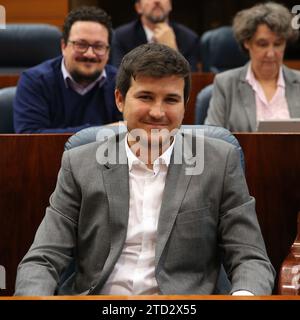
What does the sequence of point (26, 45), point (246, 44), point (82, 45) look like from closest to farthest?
1. point (82, 45)
2. point (246, 44)
3. point (26, 45)

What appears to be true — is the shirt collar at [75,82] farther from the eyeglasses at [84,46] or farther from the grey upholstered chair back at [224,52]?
the grey upholstered chair back at [224,52]

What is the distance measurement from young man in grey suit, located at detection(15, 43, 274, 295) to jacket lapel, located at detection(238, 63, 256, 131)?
1.13 meters

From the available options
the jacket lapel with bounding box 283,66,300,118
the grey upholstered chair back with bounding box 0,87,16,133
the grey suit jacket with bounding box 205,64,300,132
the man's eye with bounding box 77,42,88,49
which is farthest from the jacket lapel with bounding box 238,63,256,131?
the grey upholstered chair back with bounding box 0,87,16,133

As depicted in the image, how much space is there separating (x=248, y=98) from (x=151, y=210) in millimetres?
1305

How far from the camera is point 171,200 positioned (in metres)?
1.56

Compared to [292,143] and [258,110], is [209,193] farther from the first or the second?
[258,110]

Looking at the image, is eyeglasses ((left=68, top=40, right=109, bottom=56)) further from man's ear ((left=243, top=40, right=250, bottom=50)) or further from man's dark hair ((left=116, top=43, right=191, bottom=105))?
man's dark hair ((left=116, top=43, right=191, bottom=105))

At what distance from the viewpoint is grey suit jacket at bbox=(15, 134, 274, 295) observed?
1526mm

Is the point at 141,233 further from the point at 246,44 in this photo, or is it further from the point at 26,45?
the point at 26,45

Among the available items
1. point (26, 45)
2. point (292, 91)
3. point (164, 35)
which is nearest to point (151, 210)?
point (292, 91)

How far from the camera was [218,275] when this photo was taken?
1604mm

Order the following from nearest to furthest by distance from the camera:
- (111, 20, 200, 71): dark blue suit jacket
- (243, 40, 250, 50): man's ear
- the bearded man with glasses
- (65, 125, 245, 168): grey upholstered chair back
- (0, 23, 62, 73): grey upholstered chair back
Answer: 1. (65, 125, 245, 168): grey upholstered chair back
2. the bearded man with glasses
3. (243, 40, 250, 50): man's ear
4. (0, 23, 62, 73): grey upholstered chair back
5. (111, 20, 200, 71): dark blue suit jacket

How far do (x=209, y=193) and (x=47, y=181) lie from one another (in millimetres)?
565
